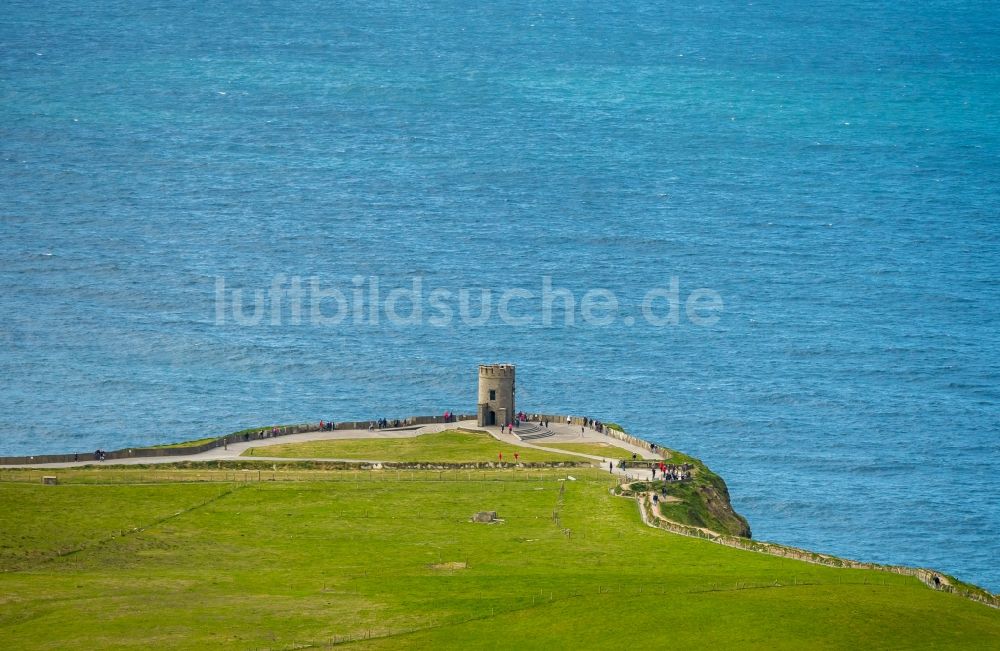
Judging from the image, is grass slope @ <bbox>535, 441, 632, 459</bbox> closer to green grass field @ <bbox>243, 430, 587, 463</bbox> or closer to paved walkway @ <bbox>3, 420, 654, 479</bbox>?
paved walkway @ <bbox>3, 420, 654, 479</bbox>

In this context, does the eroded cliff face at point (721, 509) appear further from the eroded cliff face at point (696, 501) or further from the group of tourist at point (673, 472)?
the group of tourist at point (673, 472)

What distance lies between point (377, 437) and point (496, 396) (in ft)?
37.1

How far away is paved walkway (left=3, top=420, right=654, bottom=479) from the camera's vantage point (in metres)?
168

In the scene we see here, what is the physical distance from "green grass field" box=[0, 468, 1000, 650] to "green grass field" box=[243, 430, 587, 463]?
8376 mm

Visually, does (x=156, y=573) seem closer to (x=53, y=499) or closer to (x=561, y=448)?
(x=53, y=499)

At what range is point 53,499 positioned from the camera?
150m

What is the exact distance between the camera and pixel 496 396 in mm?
182375

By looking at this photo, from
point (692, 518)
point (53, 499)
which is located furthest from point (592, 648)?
point (53, 499)

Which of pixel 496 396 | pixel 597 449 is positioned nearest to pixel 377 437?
pixel 496 396

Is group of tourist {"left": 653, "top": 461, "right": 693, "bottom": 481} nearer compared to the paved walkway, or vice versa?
group of tourist {"left": 653, "top": 461, "right": 693, "bottom": 481}

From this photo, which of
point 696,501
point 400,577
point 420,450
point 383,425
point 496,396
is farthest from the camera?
point 383,425

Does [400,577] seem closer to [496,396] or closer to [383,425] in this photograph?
[496,396]

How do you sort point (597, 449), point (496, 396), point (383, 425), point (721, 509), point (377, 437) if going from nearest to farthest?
point (721, 509), point (597, 449), point (377, 437), point (496, 396), point (383, 425)

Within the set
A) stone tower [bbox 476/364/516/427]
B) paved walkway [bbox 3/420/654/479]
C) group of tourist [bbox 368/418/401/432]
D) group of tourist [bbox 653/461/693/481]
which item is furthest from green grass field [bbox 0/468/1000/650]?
group of tourist [bbox 368/418/401/432]
